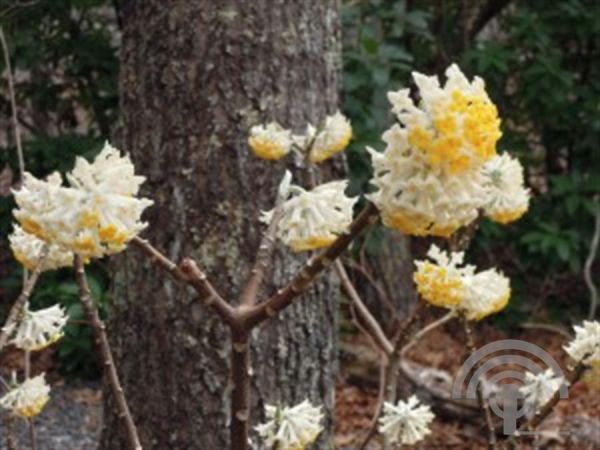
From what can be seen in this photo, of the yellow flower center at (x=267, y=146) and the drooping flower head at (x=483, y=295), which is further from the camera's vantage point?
the yellow flower center at (x=267, y=146)

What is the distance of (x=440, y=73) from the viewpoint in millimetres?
7312

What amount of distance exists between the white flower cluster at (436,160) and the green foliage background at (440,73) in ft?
13.6

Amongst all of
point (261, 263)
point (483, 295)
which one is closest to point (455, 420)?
point (483, 295)

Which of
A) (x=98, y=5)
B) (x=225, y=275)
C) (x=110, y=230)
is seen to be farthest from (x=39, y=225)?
(x=98, y=5)

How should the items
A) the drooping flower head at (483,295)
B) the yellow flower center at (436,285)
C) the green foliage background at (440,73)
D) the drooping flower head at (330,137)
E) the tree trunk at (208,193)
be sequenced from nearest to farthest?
1. the yellow flower center at (436,285)
2. the drooping flower head at (483,295)
3. the drooping flower head at (330,137)
4. the tree trunk at (208,193)
5. the green foliage background at (440,73)

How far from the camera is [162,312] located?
318 cm

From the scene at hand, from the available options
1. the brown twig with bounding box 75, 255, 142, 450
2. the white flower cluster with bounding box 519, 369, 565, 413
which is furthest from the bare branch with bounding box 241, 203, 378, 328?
the white flower cluster with bounding box 519, 369, 565, 413

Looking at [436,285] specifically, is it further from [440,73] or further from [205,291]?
[440,73]

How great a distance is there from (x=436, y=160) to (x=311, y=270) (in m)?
0.17

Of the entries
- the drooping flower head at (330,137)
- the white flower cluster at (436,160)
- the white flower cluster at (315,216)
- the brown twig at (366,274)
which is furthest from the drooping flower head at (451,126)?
the brown twig at (366,274)

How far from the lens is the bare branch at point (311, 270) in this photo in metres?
1.22

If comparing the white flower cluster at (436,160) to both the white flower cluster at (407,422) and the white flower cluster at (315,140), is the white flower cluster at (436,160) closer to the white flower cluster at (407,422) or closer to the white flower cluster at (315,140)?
the white flower cluster at (407,422)

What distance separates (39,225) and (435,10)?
20.9 feet

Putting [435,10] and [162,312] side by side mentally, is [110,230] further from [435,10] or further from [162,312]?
[435,10]
